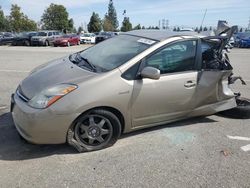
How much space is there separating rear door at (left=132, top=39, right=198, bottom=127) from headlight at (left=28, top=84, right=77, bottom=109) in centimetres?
90

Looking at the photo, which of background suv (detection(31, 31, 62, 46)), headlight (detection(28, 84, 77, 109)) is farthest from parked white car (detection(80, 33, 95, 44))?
headlight (detection(28, 84, 77, 109))

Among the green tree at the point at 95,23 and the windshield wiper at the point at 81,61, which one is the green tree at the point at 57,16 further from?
the windshield wiper at the point at 81,61

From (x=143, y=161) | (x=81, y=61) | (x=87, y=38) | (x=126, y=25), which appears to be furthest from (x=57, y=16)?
(x=143, y=161)

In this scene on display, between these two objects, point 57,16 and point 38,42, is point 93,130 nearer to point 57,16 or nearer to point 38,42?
point 38,42

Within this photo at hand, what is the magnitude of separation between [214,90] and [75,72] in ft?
7.44

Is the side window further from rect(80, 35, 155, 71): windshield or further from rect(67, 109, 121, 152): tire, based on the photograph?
rect(67, 109, 121, 152): tire

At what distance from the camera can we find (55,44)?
2631cm

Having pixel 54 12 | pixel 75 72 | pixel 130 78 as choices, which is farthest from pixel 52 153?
pixel 54 12

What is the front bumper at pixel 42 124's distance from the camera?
10.1ft

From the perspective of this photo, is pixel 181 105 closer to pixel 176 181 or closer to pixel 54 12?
pixel 176 181

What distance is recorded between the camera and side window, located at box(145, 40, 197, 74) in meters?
3.73

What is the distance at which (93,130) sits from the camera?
3.45 m

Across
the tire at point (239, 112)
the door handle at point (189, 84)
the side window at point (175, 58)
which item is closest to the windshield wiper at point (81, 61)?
the side window at point (175, 58)

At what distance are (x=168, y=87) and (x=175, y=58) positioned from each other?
0.48 metres
